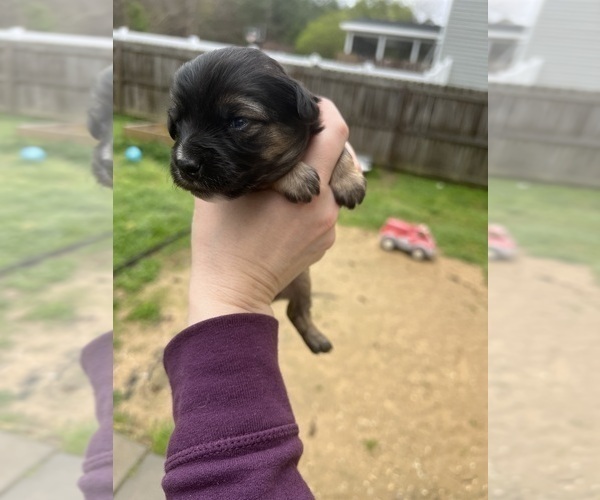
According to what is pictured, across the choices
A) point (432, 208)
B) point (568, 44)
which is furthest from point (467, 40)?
point (432, 208)

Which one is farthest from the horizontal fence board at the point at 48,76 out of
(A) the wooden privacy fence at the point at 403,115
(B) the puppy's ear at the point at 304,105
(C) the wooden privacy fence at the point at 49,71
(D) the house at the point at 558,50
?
(A) the wooden privacy fence at the point at 403,115

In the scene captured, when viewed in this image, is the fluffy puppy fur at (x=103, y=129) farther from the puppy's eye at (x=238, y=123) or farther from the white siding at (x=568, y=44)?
the white siding at (x=568, y=44)

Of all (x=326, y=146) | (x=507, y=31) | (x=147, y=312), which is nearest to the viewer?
(x=507, y=31)

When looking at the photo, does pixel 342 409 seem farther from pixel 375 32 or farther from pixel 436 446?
pixel 375 32

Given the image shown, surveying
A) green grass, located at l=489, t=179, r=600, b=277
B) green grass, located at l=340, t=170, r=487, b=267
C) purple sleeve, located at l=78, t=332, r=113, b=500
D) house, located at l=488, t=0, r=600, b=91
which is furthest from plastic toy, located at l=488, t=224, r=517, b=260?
green grass, located at l=340, t=170, r=487, b=267

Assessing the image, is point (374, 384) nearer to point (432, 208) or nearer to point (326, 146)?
point (326, 146)
